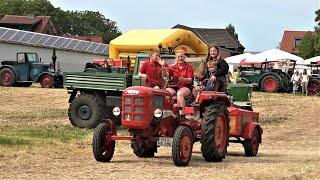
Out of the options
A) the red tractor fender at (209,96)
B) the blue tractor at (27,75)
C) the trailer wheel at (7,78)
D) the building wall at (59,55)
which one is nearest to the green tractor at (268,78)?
the blue tractor at (27,75)

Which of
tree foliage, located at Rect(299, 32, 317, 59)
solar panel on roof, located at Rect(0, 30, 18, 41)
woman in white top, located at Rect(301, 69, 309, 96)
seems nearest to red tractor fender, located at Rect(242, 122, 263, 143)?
woman in white top, located at Rect(301, 69, 309, 96)

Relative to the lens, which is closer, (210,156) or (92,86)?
(210,156)

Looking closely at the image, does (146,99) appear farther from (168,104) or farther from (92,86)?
(92,86)

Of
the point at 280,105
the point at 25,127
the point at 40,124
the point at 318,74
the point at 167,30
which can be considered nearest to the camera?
the point at 25,127

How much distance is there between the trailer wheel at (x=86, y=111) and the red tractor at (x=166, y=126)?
22.9 ft

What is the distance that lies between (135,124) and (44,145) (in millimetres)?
3023

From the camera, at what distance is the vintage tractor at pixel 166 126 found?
464 inches

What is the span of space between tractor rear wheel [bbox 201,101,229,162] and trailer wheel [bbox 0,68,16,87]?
2781cm

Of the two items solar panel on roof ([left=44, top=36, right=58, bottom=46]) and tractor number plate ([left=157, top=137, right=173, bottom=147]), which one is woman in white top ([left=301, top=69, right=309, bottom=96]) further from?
solar panel on roof ([left=44, top=36, right=58, bottom=46])

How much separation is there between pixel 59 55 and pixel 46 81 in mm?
27124

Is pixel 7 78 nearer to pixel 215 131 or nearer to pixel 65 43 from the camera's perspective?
pixel 65 43

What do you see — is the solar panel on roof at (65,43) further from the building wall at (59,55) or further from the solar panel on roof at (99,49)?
the solar panel on roof at (99,49)

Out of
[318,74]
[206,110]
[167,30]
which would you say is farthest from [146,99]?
[318,74]

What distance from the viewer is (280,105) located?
95.0 ft
